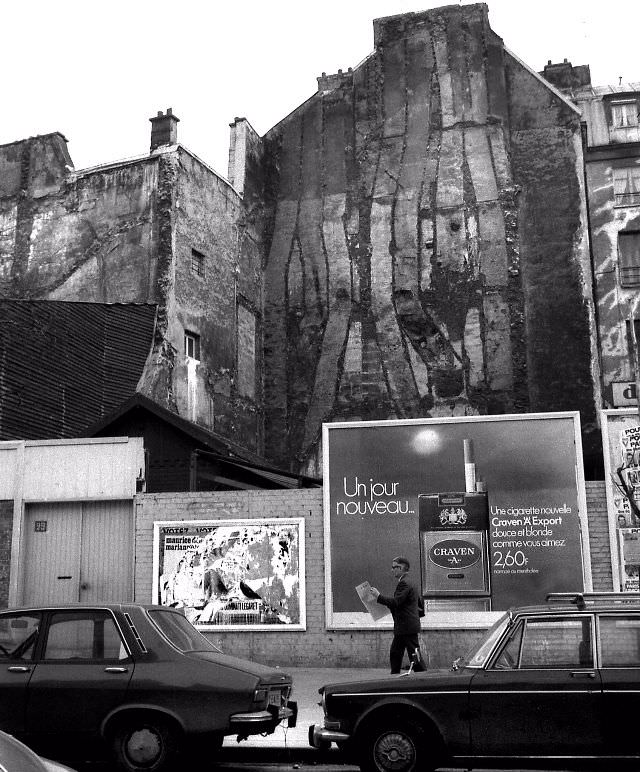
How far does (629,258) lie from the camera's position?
2617cm

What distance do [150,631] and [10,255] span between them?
20494 millimetres

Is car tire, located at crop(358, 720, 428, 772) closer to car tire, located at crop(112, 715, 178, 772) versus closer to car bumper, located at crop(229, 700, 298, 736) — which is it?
car bumper, located at crop(229, 700, 298, 736)

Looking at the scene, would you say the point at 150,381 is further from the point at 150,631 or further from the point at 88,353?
the point at 150,631

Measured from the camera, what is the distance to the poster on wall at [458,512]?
1402cm

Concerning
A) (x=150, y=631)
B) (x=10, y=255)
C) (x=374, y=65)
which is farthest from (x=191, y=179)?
(x=150, y=631)

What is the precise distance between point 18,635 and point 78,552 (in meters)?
7.65

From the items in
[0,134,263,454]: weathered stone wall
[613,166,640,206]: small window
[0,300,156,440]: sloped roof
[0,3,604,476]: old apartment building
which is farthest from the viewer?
[613,166,640,206]: small window

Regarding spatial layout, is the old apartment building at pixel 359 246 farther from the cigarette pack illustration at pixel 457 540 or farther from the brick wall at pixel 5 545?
the cigarette pack illustration at pixel 457 540

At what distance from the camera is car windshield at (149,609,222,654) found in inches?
314

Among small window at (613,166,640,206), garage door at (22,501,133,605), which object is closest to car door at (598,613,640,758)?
garage door at (22,501,133,605)

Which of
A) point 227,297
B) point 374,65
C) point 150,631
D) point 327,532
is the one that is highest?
point 374,65

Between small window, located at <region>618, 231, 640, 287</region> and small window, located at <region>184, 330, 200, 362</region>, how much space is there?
1196cm

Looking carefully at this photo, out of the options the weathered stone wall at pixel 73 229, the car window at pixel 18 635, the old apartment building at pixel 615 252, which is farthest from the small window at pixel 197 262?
the car window at pixel 18 635

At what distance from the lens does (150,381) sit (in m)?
22.5
